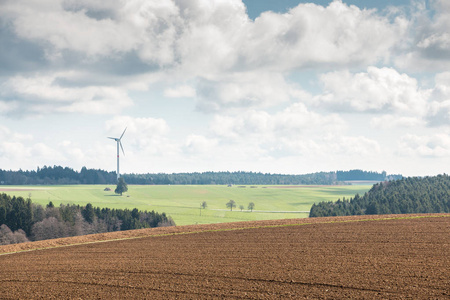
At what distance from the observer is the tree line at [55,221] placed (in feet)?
303

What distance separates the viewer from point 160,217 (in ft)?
358

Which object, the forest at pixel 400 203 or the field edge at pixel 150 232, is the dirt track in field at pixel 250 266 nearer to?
the field edge at pixel 150 232

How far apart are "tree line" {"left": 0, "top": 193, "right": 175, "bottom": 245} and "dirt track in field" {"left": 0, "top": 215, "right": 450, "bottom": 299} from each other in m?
51.3

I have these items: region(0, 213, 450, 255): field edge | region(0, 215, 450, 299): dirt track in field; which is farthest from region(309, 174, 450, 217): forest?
region(0, 215, 450, 299): dirt track in field

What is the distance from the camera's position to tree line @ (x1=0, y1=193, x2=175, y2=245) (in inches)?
3637

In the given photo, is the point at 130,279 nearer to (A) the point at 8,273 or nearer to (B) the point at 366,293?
(A) the point at 8,273

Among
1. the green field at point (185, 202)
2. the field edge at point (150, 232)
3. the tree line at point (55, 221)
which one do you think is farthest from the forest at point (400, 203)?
the field edge at point (150, 232)

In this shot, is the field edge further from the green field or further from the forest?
the green field

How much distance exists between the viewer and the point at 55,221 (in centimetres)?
9406

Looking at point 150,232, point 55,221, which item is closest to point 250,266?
point 150,232

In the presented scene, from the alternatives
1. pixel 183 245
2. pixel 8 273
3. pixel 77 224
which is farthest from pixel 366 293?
pixel 77 224

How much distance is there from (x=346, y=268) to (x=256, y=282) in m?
6.49

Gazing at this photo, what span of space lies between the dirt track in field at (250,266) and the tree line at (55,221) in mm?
51270

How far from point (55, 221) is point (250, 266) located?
75651mm
